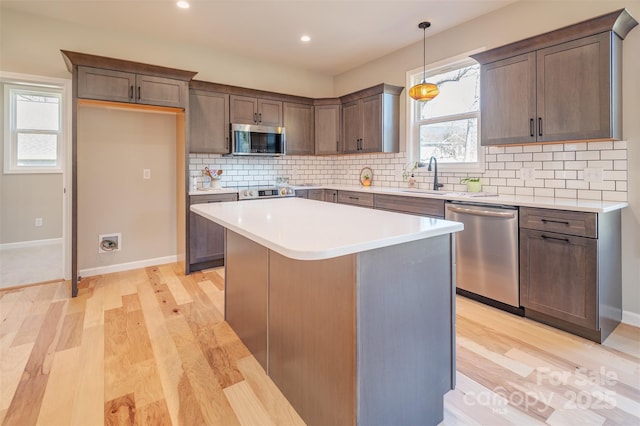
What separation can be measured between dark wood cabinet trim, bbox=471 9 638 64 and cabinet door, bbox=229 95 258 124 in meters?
2.92

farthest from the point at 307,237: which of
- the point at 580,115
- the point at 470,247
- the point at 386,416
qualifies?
the point at 580,115

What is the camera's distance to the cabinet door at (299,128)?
190 inches

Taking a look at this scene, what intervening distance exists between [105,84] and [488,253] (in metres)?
3.90

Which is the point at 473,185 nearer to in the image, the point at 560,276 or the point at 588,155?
the point at 588,155

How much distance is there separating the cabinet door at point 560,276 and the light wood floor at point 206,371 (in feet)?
0.57

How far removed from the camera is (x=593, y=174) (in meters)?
2.70

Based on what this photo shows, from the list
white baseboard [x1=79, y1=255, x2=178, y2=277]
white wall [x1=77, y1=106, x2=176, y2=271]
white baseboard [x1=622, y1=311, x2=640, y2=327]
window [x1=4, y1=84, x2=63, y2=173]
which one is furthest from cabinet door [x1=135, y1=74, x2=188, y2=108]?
white baseboard [x1=622, y1=311, x2=640, y2=327]

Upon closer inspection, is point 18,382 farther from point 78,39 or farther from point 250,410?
point 78,39

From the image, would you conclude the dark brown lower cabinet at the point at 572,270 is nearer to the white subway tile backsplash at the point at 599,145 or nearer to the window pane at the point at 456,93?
the white subway tile backsplash at the point at 599,145

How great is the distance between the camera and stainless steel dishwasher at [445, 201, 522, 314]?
269cm

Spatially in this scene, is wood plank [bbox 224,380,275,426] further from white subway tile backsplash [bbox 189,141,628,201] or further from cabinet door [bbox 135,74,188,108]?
cabinet door [bbox 135,74,188,108]

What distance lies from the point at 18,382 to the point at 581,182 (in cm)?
411

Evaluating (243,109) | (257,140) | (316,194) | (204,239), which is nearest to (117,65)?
(243,109)

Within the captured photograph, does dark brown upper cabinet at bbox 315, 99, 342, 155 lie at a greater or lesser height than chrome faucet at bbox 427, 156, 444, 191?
greater
